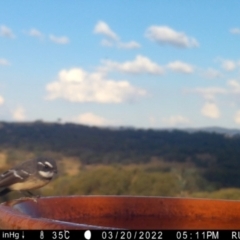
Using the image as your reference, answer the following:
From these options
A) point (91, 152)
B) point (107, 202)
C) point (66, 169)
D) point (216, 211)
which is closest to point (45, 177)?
point (107, 202)

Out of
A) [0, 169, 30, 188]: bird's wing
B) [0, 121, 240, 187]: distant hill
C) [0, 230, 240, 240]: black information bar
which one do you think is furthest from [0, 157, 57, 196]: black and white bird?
[0, 121, 240, 187]: distant hill

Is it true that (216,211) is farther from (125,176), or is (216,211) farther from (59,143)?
(59,143)

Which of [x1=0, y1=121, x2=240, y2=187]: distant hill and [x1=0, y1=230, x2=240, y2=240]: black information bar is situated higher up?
[x1=0, y1=121, x2=240, y2=187]: distant hill

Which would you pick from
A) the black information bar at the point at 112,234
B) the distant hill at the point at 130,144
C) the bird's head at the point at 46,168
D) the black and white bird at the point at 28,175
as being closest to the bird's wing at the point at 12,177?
the black and white bird at the point at 28,175

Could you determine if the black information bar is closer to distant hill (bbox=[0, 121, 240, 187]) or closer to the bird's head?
the bird's head

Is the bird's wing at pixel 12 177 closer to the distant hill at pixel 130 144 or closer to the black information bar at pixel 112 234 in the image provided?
the black information bar at pixel 112 234

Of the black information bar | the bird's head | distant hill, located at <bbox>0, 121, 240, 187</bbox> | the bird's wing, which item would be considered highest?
distant hill, located at <bbox>0, 121, 240, 187</bbox>

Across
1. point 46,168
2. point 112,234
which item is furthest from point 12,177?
point 112,234
